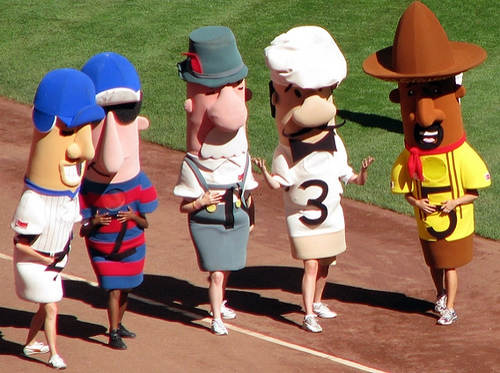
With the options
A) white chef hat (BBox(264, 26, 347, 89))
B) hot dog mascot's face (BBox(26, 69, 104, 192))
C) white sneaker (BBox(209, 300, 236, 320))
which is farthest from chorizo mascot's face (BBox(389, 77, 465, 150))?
hot dog mascot's face (BBox(26, 69, 104, 192))

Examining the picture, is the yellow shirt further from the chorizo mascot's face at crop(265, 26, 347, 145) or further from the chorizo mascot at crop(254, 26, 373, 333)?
the chorizo mascot's face at crop(265, 26, 347, 145)

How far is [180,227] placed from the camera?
1088 centimetres

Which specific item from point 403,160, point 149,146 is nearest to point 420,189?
point 403,160

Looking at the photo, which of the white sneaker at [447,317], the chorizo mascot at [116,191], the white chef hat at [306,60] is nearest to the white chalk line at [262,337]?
the chorizo mascot at [116,191]

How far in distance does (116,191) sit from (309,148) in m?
1.73

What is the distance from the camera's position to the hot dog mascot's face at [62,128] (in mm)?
7066

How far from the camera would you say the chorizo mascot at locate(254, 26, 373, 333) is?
8078 millimetres

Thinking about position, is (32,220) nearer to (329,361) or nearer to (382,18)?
(329,361)

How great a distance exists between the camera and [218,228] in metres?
8.25

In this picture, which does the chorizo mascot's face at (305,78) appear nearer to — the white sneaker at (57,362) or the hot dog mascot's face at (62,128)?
the hot dog mascot's face at (62,128)

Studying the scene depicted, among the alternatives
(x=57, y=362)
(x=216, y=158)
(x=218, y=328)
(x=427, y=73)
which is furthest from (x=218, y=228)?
(x=427, y=73)

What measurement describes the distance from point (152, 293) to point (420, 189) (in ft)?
9.17

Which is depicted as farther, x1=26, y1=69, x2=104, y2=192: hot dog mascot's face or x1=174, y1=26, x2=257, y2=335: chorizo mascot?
x1=174, y1=26, x2=257, y2=335: chorizo mascot

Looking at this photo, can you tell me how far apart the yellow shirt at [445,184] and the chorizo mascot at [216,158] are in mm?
1417
